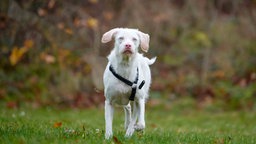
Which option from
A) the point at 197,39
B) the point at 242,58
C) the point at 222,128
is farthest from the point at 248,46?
the point at 222,128

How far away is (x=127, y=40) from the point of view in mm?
6742

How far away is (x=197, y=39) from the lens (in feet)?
68.3

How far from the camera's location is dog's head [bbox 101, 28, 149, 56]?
6.71 m

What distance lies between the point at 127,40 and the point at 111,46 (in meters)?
11.6

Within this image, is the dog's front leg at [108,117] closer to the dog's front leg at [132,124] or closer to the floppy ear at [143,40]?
the dog's front leg at [132,124]

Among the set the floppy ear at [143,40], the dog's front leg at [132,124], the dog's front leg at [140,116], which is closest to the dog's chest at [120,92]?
the dog's front leg at [140,116]

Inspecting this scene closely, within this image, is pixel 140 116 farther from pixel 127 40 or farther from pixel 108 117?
pixel 127 40

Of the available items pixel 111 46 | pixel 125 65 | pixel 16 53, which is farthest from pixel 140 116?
pixel 111 46

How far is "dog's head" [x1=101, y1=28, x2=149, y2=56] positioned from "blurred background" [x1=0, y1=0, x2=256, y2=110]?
727cm

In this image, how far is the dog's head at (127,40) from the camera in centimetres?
671

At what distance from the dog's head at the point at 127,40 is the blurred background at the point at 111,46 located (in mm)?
7273

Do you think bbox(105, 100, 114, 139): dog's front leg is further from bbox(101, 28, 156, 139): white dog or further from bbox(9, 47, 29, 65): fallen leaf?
bbox(9, 47, 29, 65): fallen leaf

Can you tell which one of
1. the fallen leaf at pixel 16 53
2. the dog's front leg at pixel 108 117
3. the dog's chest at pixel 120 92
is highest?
the fallen leaf at pixel 16 53

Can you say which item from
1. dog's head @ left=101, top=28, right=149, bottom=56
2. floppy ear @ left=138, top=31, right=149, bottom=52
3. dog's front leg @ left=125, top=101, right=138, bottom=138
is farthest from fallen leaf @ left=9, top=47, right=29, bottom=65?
floppy ear @ left=138, top=31, right=149, bottom=52
